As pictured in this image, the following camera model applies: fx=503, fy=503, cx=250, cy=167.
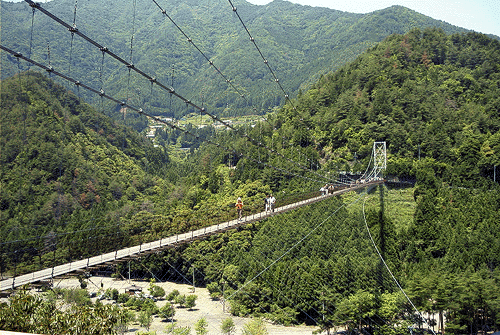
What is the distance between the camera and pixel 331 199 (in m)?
38.1

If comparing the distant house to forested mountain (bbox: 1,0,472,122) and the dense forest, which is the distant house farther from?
forested mountain (bbox: 1,0,472,122)

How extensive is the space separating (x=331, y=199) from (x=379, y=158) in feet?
48.5

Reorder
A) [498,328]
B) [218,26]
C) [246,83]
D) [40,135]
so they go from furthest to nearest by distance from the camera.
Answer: [218,26] → [246,83] → [40,135] → [498,328]

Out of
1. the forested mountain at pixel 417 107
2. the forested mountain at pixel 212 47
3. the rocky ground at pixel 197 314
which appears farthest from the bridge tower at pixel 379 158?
the forested mountain at pixel 212 47

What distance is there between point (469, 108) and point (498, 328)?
1337 inches

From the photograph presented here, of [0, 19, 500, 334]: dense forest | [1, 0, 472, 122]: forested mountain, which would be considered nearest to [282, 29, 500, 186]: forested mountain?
[0, 19, 500, 334]: dense forest

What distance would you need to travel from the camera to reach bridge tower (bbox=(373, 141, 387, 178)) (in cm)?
4847

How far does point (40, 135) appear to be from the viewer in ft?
138

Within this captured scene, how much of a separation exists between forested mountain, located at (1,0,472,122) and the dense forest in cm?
3655

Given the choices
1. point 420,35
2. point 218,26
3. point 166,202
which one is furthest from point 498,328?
point 218,26

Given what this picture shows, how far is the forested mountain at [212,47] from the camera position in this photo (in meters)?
95.6

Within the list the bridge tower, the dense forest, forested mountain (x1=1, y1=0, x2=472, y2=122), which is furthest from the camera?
forested mountain (x1=1, y1=0, x2=472, y2=122)

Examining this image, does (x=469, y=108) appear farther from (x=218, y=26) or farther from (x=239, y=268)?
(x=218, y=26)

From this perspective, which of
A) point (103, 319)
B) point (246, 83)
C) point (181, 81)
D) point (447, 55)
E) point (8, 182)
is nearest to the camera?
point (103, 319)
